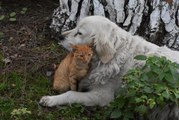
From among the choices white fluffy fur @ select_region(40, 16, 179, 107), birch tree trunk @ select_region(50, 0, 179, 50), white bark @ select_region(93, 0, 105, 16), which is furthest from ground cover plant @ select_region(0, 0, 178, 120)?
birch tree trunk @ select_region(50, 0, 179, 50)

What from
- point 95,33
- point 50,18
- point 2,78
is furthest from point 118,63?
point 50,18

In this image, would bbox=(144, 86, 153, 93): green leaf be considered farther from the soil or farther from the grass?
the soil

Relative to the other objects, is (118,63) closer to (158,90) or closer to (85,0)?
(158,90)

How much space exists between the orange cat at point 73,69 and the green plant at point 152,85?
0.67m

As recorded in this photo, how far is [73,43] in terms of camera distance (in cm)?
546

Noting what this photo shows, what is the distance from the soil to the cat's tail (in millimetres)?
699

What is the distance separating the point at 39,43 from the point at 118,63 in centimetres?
160

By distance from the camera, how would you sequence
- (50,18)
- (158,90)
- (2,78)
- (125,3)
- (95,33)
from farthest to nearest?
(50,18), (125,3), (2,78), (95,33), (158,90)

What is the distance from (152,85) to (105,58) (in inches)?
36.2

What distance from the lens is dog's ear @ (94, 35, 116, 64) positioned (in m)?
5.27

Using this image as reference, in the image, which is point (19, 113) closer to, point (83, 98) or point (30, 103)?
point (30, 103)

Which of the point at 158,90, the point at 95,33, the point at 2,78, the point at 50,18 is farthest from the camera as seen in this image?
the point at 50,18

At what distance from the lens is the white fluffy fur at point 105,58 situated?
5.33 meters

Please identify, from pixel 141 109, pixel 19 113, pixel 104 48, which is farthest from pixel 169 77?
pixel 19 113
